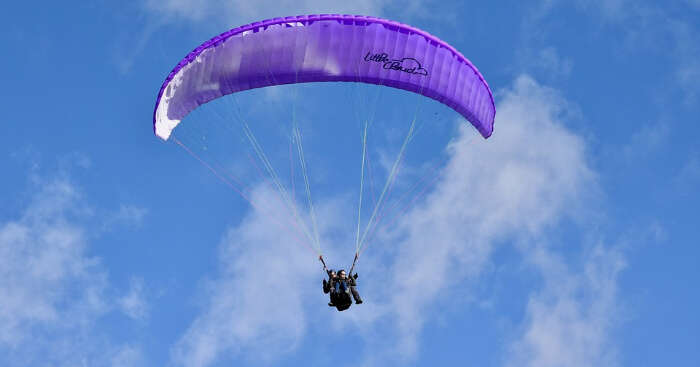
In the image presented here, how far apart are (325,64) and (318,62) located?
194 millimetres

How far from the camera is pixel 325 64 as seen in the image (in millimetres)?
26359

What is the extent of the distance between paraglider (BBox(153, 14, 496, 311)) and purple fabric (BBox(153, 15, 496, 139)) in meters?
0.02

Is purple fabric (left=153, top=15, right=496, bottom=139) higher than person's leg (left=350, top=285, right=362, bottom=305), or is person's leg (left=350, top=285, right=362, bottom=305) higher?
purple fabric (left=153, top=15, right=496, bottom=139)

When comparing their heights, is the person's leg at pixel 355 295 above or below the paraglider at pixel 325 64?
below

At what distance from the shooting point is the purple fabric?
83.6 feet

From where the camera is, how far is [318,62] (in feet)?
86.3

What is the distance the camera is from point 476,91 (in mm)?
27281

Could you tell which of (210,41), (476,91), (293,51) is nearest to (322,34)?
(293,51)

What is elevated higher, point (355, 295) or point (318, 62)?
point (318, 62)

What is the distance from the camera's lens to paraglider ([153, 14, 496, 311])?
25.5 meters

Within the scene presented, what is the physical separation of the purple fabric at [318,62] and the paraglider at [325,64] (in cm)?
2

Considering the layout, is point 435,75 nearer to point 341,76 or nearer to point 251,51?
point 341,76

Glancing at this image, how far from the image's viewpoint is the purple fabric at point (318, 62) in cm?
2548

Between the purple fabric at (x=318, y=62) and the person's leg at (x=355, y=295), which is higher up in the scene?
the purple fabric at (x=318, y=62)
